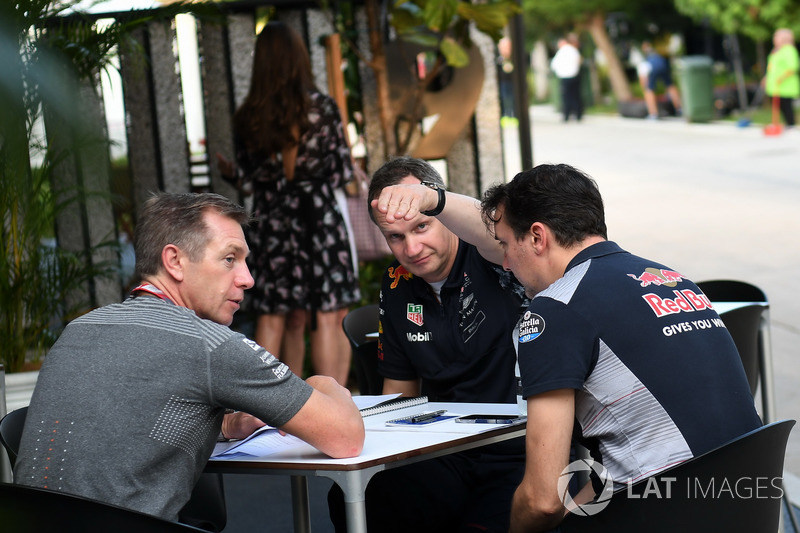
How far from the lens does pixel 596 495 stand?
2.16m

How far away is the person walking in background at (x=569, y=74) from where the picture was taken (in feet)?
73.1

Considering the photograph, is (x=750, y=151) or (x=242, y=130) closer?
(x=242, y=130)

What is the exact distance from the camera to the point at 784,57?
1653 centimetres

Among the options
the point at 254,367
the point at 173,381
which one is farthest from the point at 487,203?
the point at 173,381

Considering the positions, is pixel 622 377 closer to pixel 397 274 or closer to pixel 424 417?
pixel 424 417

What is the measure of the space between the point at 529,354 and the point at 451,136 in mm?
4520

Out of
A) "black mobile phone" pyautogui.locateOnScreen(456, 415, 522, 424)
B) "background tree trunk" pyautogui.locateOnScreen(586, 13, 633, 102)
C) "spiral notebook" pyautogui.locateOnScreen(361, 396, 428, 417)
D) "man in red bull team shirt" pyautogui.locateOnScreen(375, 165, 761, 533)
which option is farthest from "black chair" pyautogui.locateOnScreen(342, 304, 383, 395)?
"background tree trunk" pyautogui.locateOnScreen(586, 13, 633, 102)

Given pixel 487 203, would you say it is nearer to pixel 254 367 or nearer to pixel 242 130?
pixel 254 367

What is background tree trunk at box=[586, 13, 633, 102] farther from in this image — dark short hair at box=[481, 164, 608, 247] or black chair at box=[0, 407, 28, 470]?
black chair at box=[0, 407, 28, 470]

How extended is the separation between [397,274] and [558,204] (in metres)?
1.03

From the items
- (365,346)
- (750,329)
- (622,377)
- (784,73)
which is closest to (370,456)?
(622,377)

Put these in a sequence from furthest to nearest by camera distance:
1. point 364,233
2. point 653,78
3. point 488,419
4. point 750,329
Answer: point 653,78 < point 364,233 < point 750,329 < point 488,419

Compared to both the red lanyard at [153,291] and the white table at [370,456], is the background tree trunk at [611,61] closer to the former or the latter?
the white table at [370,456]

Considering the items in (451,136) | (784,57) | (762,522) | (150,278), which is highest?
(784,57)
